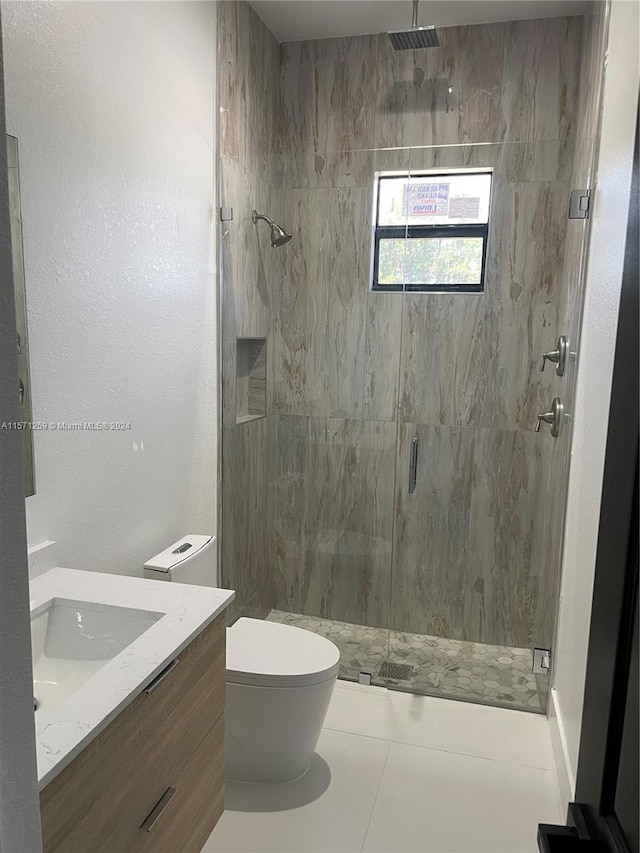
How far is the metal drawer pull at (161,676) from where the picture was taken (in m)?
1.25

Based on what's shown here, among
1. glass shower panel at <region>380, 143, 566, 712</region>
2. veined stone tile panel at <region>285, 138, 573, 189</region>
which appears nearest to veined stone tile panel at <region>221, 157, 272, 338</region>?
veined stone tile panel at <region>285, 138, 573, 189</region>

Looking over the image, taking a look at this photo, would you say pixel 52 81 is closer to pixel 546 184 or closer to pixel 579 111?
pixel 546 184

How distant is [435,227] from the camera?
268 centimetres

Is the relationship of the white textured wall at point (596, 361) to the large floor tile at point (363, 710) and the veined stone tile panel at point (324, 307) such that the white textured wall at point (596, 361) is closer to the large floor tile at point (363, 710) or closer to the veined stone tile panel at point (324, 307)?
the large floor tile at point (363, 710)

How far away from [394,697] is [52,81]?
2.47 meters

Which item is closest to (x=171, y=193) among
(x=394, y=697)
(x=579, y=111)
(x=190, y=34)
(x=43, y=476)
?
(x=190, y=34)

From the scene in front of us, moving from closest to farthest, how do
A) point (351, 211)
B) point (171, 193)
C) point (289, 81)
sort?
point (171, 193) → point (351, 211) → point (289, 81)

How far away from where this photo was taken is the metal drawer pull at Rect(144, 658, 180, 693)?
4.11 feet

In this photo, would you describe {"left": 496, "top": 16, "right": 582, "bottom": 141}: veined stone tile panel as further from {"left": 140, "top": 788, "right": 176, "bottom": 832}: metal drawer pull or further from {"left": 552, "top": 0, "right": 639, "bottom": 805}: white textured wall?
{"left": 140, "top": 788, "right": 176, "bottom": 832}: metal drawer pull

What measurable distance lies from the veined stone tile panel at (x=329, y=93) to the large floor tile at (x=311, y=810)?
2.59 meters

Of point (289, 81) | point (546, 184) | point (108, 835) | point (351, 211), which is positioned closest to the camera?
point (108, 835)

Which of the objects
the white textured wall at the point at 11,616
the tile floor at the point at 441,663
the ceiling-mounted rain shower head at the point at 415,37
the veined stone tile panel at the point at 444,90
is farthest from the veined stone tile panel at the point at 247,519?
the white textured wall at the point at 11,616

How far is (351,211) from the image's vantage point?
275cm

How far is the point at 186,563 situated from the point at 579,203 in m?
1.92
